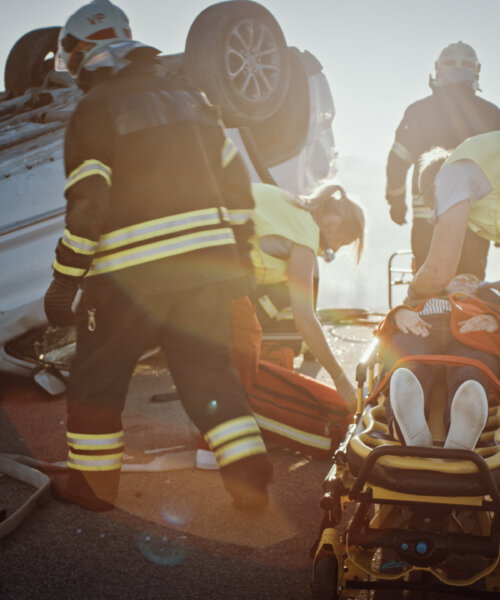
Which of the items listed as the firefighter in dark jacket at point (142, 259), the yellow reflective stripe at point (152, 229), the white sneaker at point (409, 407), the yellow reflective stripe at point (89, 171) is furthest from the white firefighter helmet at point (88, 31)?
the white sneaker at point (409, 407)

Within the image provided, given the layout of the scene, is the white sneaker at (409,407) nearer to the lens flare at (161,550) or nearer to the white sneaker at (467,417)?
the white sneaker at (467,417)

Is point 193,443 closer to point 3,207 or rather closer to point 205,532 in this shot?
point 205,532

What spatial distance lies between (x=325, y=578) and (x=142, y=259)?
1.19m

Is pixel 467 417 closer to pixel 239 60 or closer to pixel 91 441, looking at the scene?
pixel 91 441

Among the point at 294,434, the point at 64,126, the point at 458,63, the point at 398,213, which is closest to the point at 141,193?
the point at 294,434

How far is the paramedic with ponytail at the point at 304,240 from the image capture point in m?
2.96

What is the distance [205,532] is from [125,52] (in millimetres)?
1819

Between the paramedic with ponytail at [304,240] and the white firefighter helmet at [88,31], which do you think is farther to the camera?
→ the paramedic with ponytail at [304,240]

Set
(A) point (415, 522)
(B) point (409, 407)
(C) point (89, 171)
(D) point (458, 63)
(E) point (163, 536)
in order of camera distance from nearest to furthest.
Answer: (A) point (415, 522) → (B) point (409, 407) → (C) point (89, 171) → (E) point (163, 536) → (D) point (458, 63)

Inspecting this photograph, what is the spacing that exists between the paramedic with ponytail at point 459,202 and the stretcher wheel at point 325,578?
1.24m

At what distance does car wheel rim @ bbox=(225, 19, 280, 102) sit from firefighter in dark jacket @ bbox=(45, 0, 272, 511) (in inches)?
92.6

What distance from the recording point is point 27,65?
507 centimetres

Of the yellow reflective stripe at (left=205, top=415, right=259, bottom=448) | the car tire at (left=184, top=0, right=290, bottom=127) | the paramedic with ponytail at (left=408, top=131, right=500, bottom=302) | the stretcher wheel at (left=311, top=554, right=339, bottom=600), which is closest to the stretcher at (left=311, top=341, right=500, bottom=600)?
the stretcher wheel at (left=311, top=554, right=339, bottom=600)

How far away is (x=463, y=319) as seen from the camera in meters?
2.41
